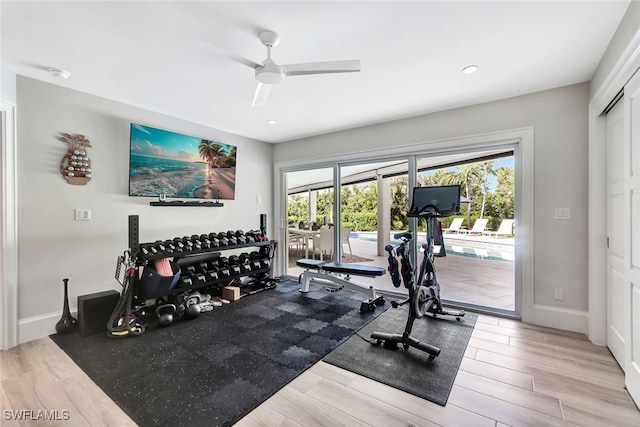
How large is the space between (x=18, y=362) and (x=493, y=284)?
519cm

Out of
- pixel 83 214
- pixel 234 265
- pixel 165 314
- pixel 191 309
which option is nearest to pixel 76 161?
pixel 83 214

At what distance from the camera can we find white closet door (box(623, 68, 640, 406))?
1795 millimetres

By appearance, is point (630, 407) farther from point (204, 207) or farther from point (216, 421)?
point (204, 207)

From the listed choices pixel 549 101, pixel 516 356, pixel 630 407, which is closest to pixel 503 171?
pixel 549 101

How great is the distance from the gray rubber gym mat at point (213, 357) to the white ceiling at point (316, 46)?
2357 millimetres

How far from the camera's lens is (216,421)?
5.47 feet

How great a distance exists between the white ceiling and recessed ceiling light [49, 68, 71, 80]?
3.1 inches

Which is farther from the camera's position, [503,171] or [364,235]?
[364,235]

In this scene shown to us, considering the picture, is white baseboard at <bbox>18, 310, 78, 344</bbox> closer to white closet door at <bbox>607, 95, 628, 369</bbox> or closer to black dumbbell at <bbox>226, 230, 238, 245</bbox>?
black dumbbell at <bbox>226, 230, 238, 245</bbox>

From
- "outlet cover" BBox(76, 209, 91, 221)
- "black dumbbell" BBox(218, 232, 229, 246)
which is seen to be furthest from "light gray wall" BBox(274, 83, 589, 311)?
"outlet cover" BBox(76, 209, 91, 221)

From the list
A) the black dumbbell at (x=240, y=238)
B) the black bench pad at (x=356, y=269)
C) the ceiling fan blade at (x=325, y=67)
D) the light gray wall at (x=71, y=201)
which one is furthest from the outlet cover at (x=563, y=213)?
the light gray wall at (x=71, y=201)

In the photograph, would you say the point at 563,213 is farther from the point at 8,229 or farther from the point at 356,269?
the point at 8,229

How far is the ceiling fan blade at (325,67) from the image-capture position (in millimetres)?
1974

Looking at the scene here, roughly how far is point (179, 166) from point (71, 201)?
126cm
